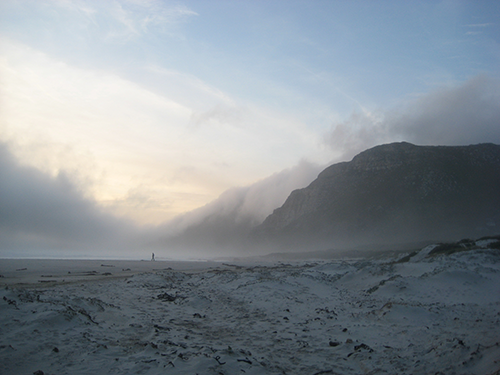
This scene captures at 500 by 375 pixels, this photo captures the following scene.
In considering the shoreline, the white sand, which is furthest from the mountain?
the white sand

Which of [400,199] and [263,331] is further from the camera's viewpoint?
[400,199]

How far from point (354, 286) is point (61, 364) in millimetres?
15808

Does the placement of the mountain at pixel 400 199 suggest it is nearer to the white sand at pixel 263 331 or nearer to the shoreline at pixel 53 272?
the shoreline at pixel 53 272

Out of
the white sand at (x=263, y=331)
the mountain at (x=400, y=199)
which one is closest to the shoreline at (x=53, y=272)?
the white sand at (x=263, y=331)

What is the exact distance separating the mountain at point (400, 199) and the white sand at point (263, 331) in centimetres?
6968

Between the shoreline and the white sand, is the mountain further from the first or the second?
the white sand

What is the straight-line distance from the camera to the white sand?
18.2 feet

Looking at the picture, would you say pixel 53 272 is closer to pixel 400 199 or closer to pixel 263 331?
pixel 263 331

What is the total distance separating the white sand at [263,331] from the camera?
5535 mm

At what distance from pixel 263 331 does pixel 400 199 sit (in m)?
87.9

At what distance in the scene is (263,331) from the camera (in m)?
8.33

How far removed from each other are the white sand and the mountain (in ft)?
229

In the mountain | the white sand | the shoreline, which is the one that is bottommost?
the shoreline

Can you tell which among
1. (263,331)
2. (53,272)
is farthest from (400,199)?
(263,331)
